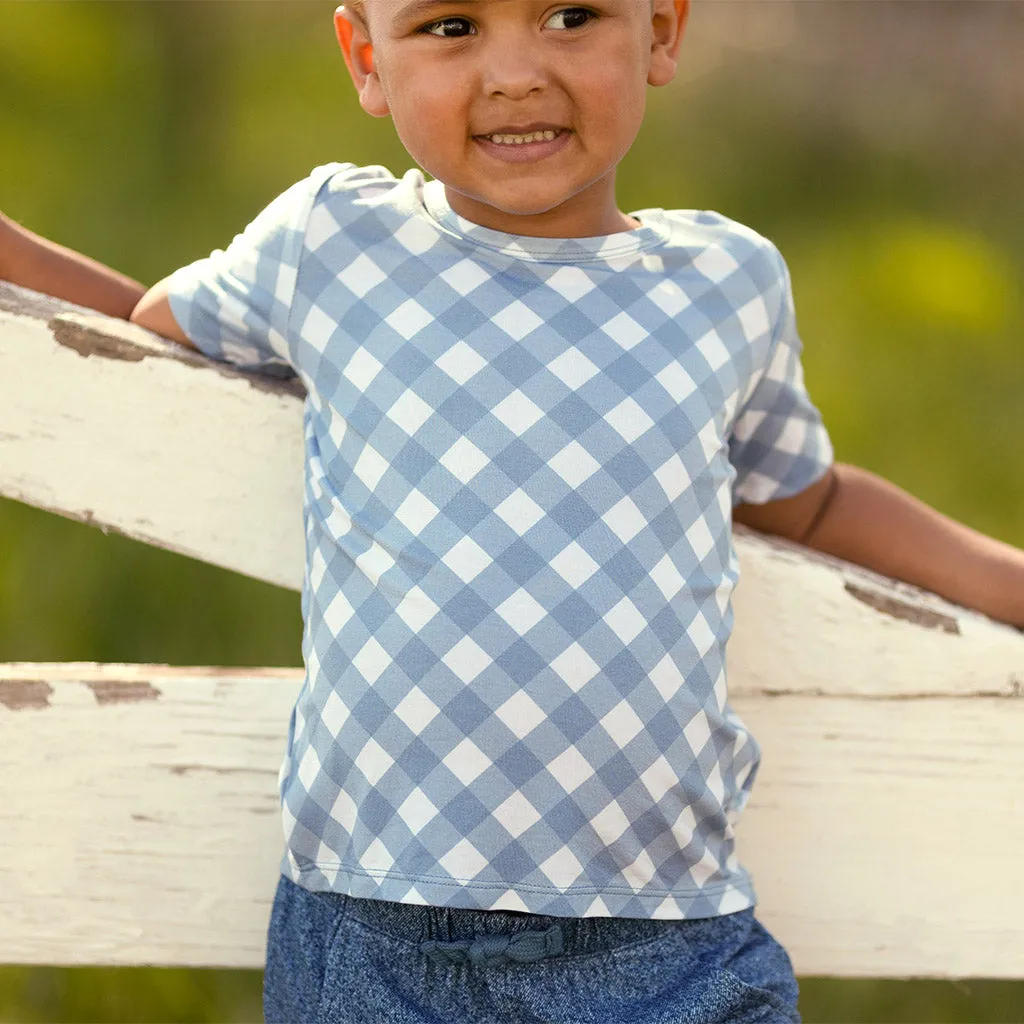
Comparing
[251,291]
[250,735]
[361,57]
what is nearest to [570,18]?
[361,57]

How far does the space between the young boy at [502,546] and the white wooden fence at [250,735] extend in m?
0.06

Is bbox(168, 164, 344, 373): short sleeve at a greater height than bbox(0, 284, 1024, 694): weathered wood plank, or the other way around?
bbox(168, 164, 344, 373): short sleeve

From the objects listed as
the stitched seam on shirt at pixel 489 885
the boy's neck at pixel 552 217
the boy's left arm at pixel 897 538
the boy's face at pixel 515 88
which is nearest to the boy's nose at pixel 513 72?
the boy's face at pixel 515 88

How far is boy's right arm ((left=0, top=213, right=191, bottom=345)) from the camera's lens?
1192 millimetres

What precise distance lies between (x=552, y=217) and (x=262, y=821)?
548 millimetres

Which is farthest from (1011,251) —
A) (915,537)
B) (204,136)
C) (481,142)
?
(481,142)

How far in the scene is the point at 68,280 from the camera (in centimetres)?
121

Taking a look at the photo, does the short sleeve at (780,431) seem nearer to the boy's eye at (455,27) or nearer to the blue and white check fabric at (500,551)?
the blue and white check fabric at (500,551)

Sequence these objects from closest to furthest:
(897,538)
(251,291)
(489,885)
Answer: (489,885)
(251,291)
(897,538)

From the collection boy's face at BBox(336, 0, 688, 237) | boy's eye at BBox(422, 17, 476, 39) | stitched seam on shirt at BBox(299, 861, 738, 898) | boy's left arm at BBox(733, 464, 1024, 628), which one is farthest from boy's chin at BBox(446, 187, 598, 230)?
stitched seam on shirt at BBox(299, 861, 738, 898)

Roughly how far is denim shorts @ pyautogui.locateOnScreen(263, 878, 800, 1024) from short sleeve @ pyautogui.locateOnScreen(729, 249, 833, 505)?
15.0 inches

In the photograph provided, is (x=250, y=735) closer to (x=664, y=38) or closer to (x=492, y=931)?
(x=492, y=931)

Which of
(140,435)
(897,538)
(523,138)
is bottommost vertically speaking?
(897,538)

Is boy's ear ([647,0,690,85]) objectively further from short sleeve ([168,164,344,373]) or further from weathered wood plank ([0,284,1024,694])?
weathered wood plank ([0,284,1024,694])
